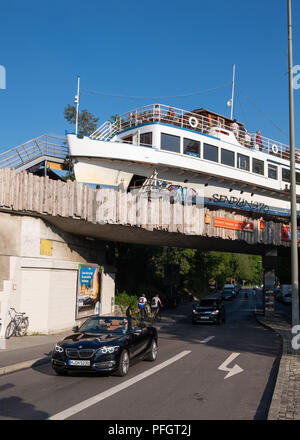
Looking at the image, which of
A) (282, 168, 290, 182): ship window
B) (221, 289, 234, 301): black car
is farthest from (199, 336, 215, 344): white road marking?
(221, 289, 234, 301): black car

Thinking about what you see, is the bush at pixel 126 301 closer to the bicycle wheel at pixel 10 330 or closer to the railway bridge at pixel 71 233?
the railway bridge at pixel 71 233

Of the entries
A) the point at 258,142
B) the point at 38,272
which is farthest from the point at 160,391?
the point at 258,142

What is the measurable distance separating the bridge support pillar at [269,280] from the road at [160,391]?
15.8 meters

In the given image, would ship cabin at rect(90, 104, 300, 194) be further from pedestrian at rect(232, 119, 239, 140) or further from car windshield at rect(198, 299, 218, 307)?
car windshield at rect(198, 299, 218, 307)

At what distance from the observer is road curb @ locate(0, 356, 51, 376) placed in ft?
33.8

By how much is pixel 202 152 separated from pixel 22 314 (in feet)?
53.6

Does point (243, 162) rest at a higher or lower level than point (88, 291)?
higher

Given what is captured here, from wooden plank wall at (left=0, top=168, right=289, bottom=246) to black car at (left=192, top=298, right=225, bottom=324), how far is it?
4.14 metres

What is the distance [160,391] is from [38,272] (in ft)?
34.1

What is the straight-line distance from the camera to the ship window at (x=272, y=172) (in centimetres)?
3283

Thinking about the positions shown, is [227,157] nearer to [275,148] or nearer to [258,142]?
[258,142]

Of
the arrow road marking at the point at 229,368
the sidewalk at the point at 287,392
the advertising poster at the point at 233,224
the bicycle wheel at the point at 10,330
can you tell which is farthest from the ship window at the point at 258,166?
the bicycle wheel at the point at 10,330

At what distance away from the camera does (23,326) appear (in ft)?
53.6

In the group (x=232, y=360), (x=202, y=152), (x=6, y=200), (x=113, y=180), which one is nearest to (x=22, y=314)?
(x=6, y=200)
